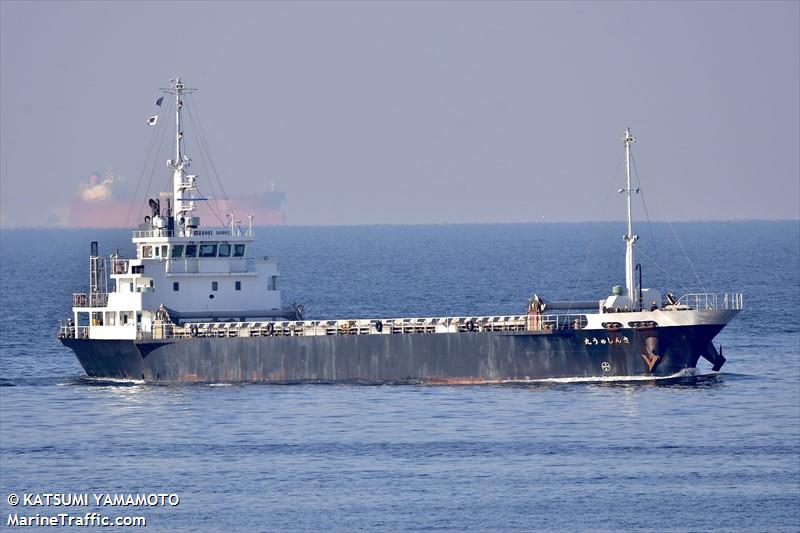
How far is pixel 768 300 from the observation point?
11525 cm

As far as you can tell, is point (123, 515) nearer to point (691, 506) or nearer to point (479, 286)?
point (691, 506)

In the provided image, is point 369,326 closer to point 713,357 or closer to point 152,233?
point 152,233

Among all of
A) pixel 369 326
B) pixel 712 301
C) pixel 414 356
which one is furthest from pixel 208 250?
pixel 712 301

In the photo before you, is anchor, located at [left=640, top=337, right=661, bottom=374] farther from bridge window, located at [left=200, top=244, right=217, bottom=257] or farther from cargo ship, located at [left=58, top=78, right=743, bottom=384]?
bridge window, located at [left=200, top=244, right=217, bottom=257]

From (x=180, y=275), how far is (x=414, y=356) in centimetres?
1224

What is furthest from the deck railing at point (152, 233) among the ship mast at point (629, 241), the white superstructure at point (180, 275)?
the ship mast at point (629, 241)

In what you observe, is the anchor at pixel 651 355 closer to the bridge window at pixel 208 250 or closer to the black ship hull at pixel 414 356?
the black ship hull at pixel 414 356

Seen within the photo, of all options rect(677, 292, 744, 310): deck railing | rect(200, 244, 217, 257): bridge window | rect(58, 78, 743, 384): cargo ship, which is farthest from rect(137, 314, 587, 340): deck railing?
rect(677, 292, 744, 310): deck railing

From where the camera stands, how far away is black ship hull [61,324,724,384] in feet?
229

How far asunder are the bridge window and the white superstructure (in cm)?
5

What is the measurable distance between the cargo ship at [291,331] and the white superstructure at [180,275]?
0.07 m

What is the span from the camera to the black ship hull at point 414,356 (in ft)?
229

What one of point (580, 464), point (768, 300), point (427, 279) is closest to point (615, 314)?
point (580, 464)

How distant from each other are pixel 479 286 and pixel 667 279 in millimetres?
17123
